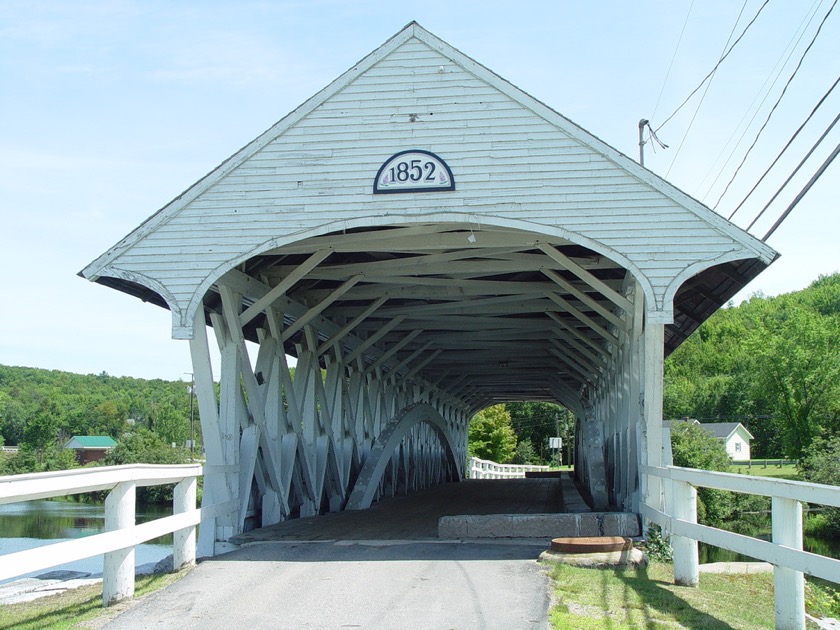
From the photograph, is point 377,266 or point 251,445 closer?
point 251,445

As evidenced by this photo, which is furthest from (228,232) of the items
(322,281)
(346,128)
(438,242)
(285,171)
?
(322,281)

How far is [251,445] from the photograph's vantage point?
37.9 ft

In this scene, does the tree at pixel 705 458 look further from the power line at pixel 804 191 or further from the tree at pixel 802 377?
the power line at pixel 804 191

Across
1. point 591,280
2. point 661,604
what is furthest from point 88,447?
point 661,604

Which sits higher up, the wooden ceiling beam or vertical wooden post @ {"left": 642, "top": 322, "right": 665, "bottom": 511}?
the wooden ceiling beam

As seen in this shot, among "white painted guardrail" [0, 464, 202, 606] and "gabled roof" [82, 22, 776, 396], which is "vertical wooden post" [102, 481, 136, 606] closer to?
"white painted guardrail" [0, 464, 202, 606]

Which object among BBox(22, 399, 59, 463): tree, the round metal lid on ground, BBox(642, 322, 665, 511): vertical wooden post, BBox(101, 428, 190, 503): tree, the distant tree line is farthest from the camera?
BBox(22, 399, 59, 463): tree

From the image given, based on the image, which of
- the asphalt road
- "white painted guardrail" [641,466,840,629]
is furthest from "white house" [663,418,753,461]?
"white painted guardrail" [641,466,840,629]

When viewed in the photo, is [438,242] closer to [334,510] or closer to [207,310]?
[207,310]

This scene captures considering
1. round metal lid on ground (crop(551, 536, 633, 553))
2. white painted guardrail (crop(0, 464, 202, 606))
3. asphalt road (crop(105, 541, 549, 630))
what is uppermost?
white painted guardrail (crop(0, 464, 202, 606))

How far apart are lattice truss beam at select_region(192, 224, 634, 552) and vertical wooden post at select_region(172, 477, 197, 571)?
1.63 meters

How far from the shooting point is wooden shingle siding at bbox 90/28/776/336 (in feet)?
31.5

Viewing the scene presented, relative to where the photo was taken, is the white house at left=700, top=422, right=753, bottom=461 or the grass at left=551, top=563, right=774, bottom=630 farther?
the white house at left=700, top=422, right=753, bottom=461

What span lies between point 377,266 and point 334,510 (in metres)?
5.48
